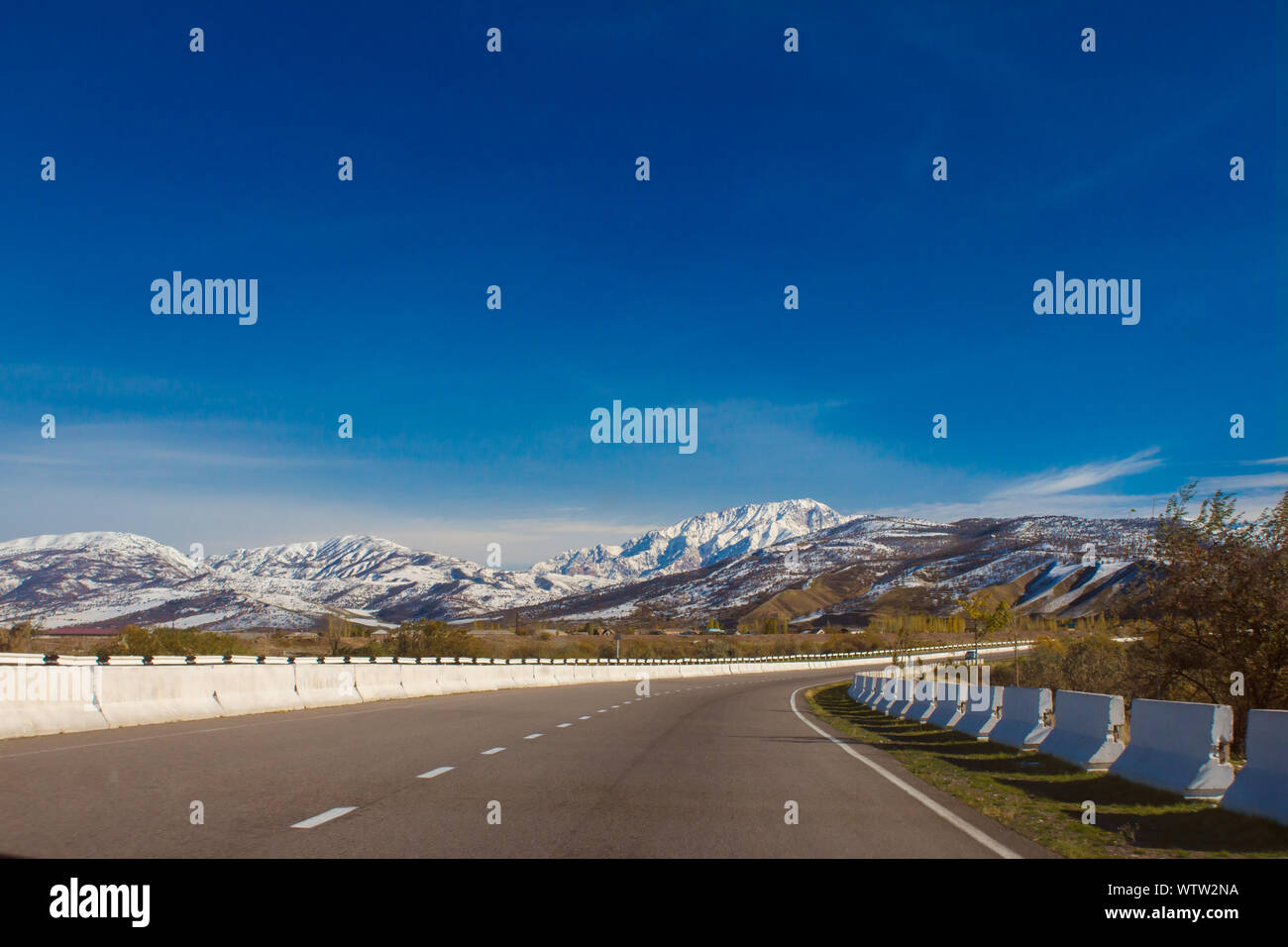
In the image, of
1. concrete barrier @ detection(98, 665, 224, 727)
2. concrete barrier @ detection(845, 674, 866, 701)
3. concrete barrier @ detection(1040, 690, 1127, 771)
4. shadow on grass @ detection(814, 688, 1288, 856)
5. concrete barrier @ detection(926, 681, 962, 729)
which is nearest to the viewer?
shadow on grass @ detection(814, 688, 1288, 856)

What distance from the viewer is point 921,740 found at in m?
21.2

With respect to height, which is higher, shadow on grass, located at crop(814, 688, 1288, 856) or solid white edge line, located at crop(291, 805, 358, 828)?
solid white edge line, located at crop(291, 805, 358, 828)

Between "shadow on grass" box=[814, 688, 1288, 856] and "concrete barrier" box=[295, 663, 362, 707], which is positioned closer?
"shadow on grass" box=[814, 688, 1288, 856]

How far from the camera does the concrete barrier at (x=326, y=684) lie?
1067 inches

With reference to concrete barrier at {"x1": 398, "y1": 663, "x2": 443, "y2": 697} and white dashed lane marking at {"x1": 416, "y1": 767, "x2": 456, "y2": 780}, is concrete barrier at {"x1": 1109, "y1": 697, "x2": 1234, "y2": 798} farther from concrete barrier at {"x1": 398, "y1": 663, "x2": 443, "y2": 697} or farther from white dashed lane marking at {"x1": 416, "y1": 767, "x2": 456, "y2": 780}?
concrete barrier at {"x1": 398, "y1": 663, "x2": 443, "y2": 697}

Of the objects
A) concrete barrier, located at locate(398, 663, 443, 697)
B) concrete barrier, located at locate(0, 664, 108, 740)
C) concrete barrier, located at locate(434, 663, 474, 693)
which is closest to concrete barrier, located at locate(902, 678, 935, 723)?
concrete barrier, located at locate(398, 663, 443, 697)

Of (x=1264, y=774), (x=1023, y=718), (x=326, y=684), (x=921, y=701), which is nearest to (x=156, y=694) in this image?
(x=326, y=684)

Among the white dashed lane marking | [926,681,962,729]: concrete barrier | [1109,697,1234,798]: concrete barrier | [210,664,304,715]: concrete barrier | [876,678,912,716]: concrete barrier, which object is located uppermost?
[1109,697,1234,798]: concrete barrier

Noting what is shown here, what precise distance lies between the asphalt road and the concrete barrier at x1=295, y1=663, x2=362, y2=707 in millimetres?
7155

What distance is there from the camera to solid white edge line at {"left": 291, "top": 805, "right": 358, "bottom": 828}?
880 cm

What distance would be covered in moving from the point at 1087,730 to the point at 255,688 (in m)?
16.9

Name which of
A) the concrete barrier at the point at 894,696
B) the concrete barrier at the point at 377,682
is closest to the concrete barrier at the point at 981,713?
the concrete barrier at the point at 894,696
